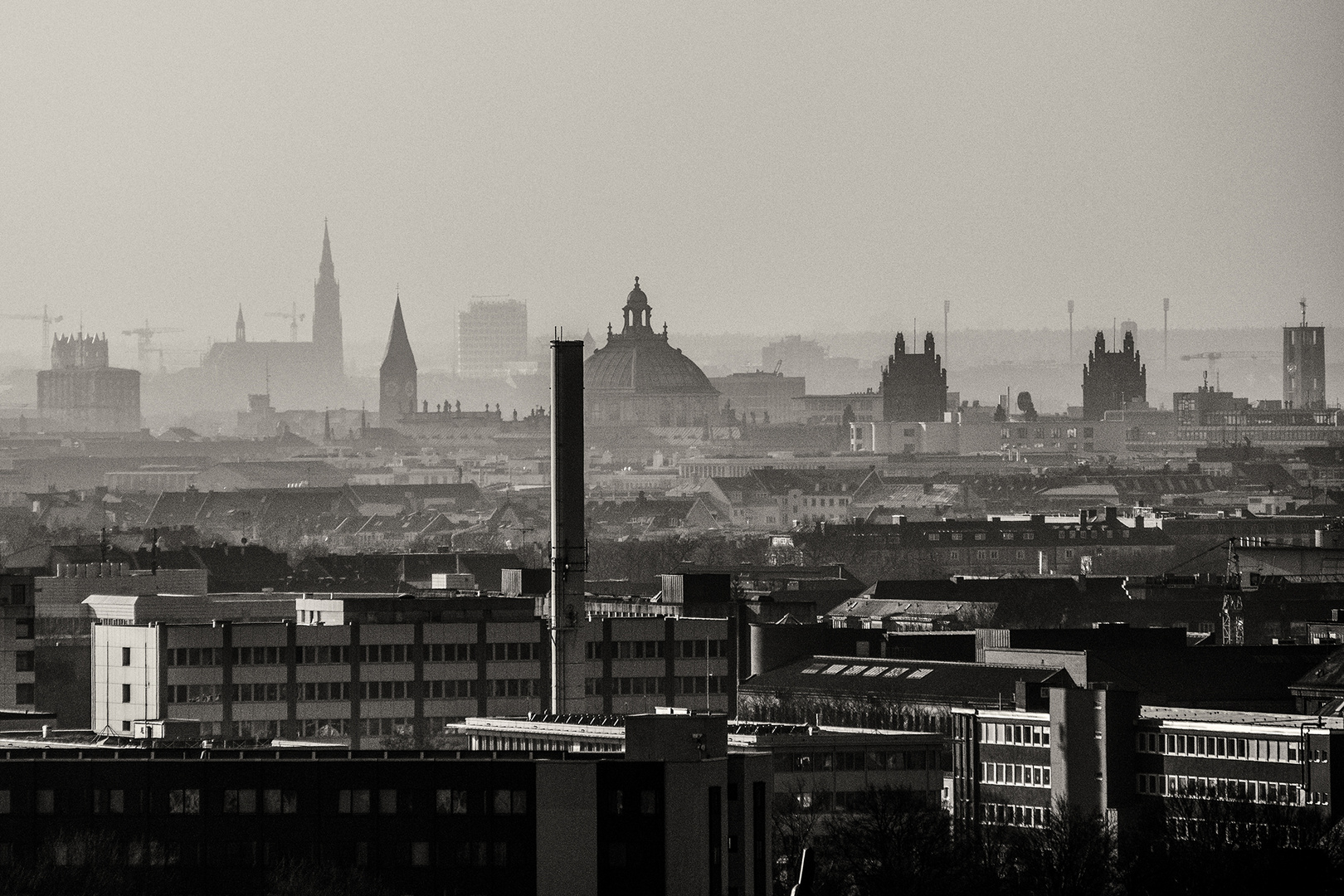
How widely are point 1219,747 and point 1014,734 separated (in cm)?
363

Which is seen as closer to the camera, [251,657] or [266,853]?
[266,853]

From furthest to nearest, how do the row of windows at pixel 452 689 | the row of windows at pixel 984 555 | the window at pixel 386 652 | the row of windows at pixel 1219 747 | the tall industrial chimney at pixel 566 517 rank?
the row of windows at pixel 984 555, the tall industrial chimney at pixel 566 517, the row of windows at pixel 452 689, the window at pixel 386 652, the row of windows at pixel 1219 747

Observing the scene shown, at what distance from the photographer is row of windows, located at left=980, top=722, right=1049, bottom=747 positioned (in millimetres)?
55656

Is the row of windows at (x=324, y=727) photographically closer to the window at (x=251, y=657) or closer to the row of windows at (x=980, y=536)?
the window at (x=251, y=657)

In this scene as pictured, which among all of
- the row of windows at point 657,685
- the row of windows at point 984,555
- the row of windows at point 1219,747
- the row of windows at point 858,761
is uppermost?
the row of windows at point 984,555

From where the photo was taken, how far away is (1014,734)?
185 feet

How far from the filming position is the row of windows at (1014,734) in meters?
55.7

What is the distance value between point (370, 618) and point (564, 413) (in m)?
5.13

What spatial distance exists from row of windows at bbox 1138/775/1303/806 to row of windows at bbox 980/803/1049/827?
133 centimetres

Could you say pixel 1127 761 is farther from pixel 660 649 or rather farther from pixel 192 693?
pixel 192 693

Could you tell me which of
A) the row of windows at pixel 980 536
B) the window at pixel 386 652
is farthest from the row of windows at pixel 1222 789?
the row of windows at pixel 980 536

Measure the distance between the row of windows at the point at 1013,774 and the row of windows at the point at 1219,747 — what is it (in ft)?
4.87

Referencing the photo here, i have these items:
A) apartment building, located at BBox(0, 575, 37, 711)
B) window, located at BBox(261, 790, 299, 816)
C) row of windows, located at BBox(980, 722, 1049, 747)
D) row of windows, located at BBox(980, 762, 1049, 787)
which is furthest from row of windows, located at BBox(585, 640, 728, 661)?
window, located at BBox(261, 790, 299, 816)

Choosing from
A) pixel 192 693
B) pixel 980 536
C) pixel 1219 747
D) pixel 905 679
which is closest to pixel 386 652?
pixel 192 693
